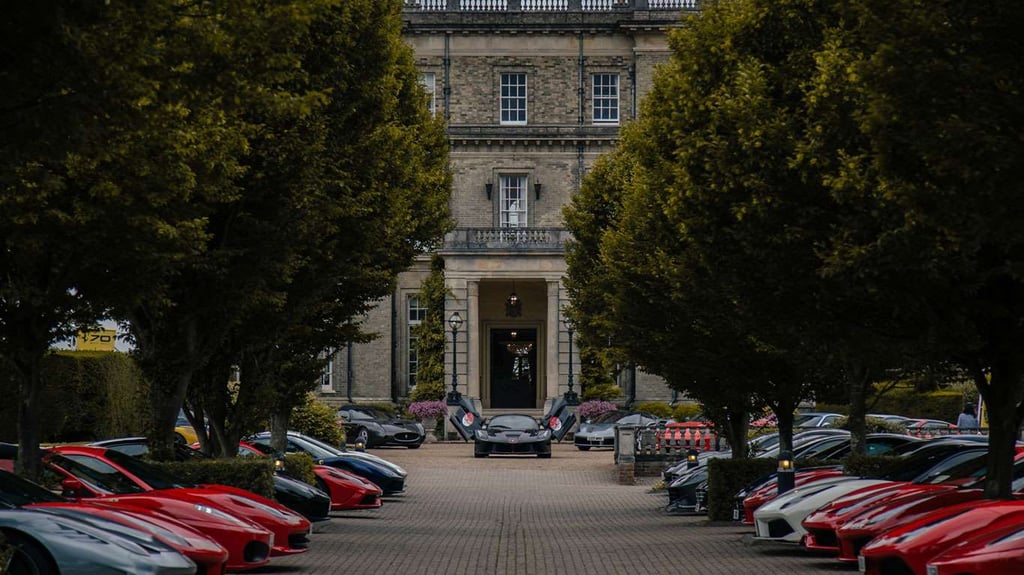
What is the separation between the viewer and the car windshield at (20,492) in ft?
42.5

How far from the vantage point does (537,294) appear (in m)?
61.0

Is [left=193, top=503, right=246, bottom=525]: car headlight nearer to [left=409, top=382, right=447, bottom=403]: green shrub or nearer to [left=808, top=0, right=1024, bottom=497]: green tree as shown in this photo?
[left=808, top=0, right=1024, bottom=497]: green tree

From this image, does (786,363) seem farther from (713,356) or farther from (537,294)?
(537,294)

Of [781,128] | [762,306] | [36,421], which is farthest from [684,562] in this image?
[36,421]

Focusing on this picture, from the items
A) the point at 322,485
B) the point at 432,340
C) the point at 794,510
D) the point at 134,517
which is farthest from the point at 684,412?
the point at 134,517

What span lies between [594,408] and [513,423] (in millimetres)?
8958

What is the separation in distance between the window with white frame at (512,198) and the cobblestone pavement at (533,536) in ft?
77.1

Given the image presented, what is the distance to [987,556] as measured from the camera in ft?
37.3

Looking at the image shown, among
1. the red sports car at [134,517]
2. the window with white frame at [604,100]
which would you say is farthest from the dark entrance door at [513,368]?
the red sports car at [134,517]

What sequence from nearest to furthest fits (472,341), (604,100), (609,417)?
(609,417), (472,341), (604,100)

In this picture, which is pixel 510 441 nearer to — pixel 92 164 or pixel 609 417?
pixel 609 417

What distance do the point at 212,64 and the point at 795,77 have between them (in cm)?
1036

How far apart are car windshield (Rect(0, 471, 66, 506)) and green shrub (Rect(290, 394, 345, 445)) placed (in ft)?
84.1

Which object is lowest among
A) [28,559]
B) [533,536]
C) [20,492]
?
[533,536]
